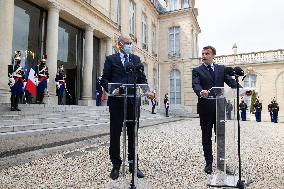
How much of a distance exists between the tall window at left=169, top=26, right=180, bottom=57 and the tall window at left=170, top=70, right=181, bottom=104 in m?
1.99

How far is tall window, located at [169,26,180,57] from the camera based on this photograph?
26.8 m

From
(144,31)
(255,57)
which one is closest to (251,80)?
(255,57)

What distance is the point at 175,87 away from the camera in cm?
2658

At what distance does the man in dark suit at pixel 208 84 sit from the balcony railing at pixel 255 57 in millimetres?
22997

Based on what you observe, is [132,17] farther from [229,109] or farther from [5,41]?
[229,109]

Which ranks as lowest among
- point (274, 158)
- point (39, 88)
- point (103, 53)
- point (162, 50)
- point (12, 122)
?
point (274, 158)

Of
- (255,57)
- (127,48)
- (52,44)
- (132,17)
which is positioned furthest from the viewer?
(255,57)

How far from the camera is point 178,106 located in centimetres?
2617

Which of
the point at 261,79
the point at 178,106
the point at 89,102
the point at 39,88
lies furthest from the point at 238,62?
the point at 39,88

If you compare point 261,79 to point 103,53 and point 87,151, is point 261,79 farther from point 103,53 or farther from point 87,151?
point 87,151

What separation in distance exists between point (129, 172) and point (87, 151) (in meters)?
1.74

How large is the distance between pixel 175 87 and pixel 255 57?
834 cm

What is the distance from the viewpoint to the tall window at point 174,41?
87.9 ft

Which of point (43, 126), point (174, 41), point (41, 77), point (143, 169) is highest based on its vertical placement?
point (174, 41)
